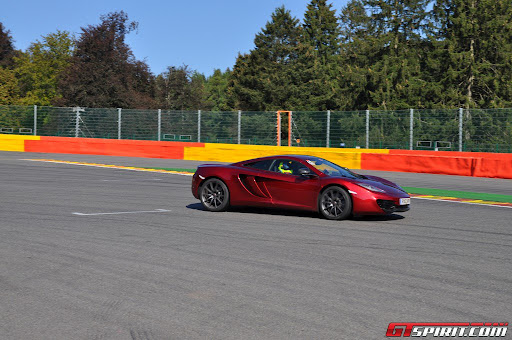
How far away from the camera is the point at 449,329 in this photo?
4770 millimetres

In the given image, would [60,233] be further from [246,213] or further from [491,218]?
[491,218]

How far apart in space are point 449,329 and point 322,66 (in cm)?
6371

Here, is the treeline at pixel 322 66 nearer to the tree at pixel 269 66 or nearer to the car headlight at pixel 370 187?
the tree at pixel 269 66

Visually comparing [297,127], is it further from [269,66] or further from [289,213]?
[269,66]

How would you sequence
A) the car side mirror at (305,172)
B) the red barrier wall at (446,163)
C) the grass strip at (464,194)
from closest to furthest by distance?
the car side mirror at (305,172) → the grass strip at (464,194) → the red barrier wall at (446,163)

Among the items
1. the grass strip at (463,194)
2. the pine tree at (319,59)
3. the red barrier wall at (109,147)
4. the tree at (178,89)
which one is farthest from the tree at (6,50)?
the grass strip at (463,194)

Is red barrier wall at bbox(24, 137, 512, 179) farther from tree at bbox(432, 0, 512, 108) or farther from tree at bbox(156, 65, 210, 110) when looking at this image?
tree at bbox(156, 65, 210, 110)

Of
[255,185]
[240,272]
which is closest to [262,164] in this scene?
[255,185]

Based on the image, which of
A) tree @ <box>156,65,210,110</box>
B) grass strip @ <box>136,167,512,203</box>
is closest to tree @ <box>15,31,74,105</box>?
tree @ <box>156,65,210,110</box>

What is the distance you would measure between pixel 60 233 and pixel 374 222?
5.13 metres

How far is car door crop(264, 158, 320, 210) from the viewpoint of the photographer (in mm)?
11227

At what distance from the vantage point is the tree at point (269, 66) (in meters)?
67.2

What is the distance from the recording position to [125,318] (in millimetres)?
5039

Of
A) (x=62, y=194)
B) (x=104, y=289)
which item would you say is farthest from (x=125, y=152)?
(x=104, y=289)
